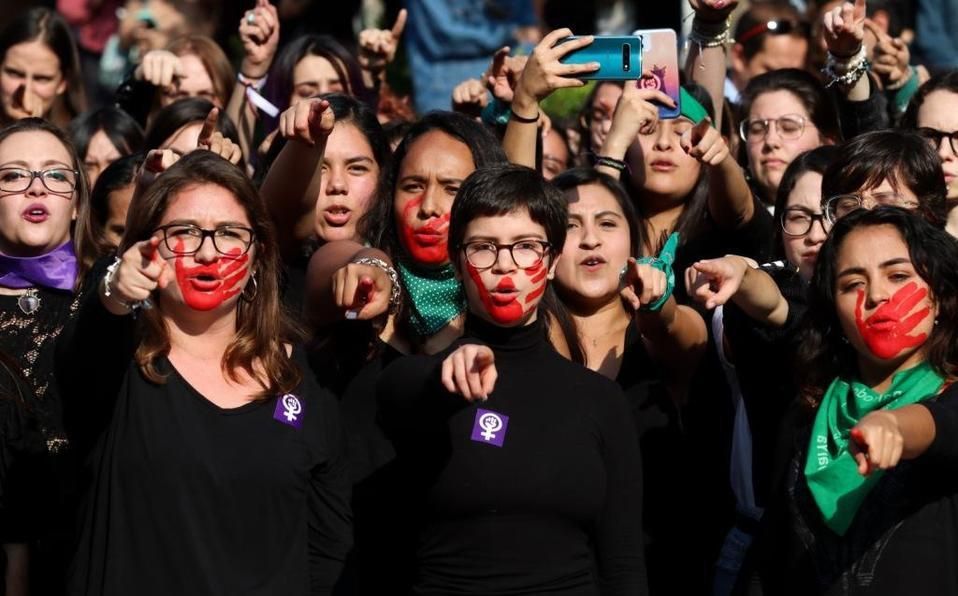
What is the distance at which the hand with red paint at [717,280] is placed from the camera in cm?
413

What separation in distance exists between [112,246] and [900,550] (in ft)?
9.59

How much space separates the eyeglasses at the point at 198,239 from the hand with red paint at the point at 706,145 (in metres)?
1.57

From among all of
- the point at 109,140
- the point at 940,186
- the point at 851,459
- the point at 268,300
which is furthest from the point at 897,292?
the point at 109,140

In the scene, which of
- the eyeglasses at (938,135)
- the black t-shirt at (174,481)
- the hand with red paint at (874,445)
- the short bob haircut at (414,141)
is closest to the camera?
the hand with red paint at (874,445)

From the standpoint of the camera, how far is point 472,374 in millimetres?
3771

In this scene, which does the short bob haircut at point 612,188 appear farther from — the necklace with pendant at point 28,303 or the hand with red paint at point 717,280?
the necklace with pendant at point 28,303

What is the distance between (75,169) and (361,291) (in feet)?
4.51

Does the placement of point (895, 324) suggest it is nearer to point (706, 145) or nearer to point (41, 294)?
point (706, 145)

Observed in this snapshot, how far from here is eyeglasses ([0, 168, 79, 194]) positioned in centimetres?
504

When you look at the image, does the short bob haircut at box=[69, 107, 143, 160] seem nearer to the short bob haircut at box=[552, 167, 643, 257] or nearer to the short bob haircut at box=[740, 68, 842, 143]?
the short bob haircut at box=[552, 167, 643, 257]

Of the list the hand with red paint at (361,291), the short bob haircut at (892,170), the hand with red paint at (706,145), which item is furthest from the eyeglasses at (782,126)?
the hand with red paint at (361,291)

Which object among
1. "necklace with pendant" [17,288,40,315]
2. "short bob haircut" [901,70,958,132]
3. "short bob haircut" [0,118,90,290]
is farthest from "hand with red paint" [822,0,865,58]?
"necklace with pendant" [17,288,40,315]

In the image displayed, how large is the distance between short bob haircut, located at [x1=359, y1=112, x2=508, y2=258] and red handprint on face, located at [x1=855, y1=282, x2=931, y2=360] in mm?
1377

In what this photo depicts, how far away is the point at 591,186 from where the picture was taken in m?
5.23
